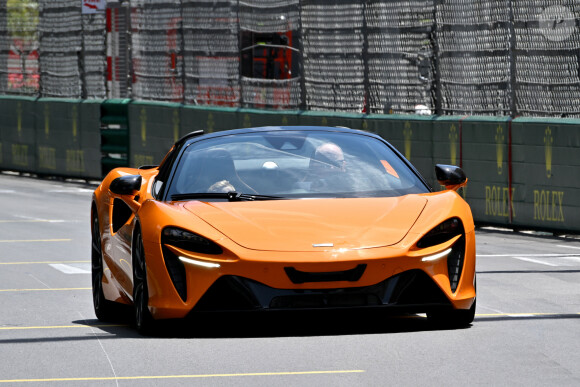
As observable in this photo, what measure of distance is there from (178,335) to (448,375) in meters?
1.99

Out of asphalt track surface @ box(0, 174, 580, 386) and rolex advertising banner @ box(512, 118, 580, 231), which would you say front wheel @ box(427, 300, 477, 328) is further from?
rolex advertising banner @ box(512, 118, 580, 231)

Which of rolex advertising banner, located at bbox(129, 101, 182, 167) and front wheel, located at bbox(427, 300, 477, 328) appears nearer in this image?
front wheel, located at bbox(427, 300, 477, 328)

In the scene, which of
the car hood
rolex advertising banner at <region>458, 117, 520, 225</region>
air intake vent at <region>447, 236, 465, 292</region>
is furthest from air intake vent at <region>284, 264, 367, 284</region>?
rolex advertising banner at <region>458, 117, 520, 225</region>

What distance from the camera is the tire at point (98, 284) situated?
30.9 ft

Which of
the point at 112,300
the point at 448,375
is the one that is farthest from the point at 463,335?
the point at 112,300

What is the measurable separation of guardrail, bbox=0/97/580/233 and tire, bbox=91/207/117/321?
6.96 m

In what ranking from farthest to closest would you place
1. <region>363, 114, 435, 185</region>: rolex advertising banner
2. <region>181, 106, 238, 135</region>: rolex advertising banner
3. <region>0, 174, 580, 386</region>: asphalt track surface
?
<region>181, 106, 238, 135</region>: rolex advertising banner
<region>363, 114, 435, 185</region>: rolex advertising banner
<region>0, 174, 580, 386</region>: asphalt track surface

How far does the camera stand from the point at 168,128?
938 inches

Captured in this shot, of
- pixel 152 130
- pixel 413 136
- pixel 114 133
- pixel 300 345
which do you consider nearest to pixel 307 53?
pixel 413 136

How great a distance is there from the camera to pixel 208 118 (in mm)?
22797

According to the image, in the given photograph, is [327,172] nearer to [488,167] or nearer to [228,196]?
[228,196]

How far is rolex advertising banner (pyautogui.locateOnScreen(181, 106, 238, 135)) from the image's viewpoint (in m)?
22.2

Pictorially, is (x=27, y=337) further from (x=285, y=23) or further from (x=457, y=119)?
(x=285, y=23)

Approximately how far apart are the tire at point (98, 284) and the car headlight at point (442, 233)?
261 centimetres
